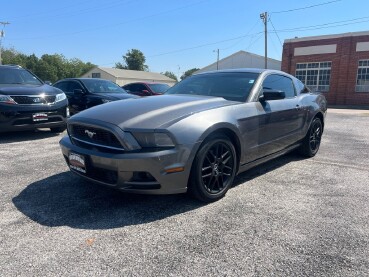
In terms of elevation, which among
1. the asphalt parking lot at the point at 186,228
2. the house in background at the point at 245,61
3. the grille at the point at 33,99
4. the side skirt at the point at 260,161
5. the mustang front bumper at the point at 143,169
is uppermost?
the house in background at the point at 245,61

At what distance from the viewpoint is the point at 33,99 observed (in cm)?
654

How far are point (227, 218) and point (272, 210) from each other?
0.53m

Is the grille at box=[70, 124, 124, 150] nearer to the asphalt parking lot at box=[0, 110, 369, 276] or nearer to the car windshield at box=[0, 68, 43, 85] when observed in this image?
the asphalt parking lot at box=[0, 110, 369, 276]

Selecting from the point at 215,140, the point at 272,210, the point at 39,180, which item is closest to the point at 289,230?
the point at 272,210

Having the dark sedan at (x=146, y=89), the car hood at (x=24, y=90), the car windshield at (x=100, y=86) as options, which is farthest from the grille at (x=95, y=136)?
the dark sedan at (x=146, y=89)

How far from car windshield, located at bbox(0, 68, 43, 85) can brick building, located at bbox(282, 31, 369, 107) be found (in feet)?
76.4

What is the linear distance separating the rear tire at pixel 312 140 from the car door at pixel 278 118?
1.71 feet

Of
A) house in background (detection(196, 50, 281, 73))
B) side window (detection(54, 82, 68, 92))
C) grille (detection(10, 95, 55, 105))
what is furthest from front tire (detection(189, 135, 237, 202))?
house in background (detection(196, 50, 281, 73))

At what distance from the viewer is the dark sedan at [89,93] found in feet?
28.5

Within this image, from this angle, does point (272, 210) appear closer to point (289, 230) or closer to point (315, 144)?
point (289, 230)

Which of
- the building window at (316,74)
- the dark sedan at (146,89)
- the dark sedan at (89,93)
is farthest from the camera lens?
the building window at (316,74)

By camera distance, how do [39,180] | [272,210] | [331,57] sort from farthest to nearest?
[331,57], [39,180], [272,210]

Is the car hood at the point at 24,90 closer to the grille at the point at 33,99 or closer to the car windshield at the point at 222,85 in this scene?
the grille at the point at 33,99

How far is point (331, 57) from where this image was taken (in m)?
24.9
